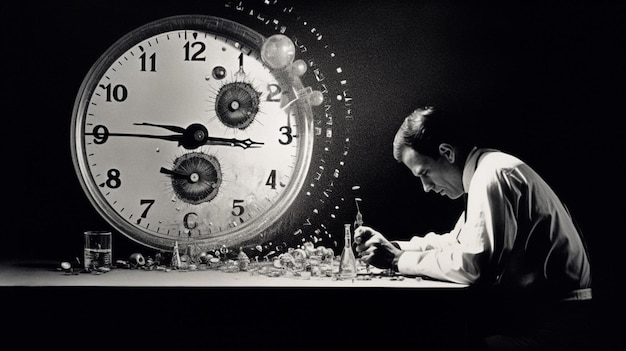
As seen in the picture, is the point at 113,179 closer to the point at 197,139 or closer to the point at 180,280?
the point at 197,139

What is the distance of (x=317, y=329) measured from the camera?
228 cm

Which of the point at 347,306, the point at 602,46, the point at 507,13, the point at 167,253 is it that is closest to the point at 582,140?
the point at 602,46

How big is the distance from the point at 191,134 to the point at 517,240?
1343 millimetres

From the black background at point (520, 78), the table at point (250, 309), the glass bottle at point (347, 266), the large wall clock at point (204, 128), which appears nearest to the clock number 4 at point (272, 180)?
the large wall clock at point (204, 128)

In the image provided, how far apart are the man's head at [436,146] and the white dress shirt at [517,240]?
0.73ft

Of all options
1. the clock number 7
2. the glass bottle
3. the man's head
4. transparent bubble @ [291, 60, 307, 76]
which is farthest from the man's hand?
the clock number 7

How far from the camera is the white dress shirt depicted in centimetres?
223

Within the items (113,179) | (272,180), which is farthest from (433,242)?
(113,179)

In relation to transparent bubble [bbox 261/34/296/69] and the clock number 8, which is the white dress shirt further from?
the clock number 8

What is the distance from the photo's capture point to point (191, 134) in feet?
8.98

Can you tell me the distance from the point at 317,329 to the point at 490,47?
1386 millimetres

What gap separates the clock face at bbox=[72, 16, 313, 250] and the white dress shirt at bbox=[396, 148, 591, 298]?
0.79 metres

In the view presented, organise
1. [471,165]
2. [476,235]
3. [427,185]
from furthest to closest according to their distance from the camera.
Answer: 1. [427,185]
2. [471,165]
3. [476,235]

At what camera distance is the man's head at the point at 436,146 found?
8.20 ft
